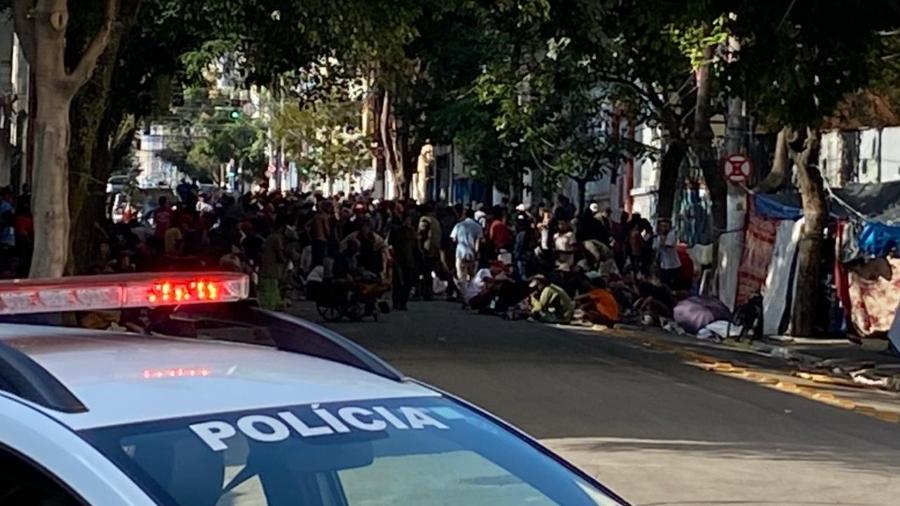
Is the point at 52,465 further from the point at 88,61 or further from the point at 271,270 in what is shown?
the point at 271,270

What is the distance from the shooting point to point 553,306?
2381 cm

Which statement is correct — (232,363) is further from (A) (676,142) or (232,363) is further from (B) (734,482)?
(A) (676,142)

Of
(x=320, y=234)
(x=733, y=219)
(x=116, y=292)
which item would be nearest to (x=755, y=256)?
(x=733, y=219)

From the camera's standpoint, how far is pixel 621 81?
2819 centimetres

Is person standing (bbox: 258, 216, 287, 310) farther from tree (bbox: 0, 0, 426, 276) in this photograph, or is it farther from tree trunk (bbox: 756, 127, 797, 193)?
tree trunk (bbox: 756, 127, 797, 193)

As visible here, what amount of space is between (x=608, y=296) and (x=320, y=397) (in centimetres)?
2076

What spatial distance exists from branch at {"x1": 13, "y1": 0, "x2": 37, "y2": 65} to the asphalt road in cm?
486

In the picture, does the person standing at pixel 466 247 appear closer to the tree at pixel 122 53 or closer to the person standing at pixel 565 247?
the person standing at pixel 565 247

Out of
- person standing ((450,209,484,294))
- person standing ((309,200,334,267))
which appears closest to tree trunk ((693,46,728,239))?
person standing ((450,209,484,294))

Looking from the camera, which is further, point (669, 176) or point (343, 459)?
point (669, 176)

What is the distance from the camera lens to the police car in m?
2.73

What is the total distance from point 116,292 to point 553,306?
2011cm

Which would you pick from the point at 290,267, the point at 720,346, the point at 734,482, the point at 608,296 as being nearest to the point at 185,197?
the point at 290,267

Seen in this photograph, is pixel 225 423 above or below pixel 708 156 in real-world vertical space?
below
